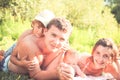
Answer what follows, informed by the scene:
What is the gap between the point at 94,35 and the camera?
582 inches

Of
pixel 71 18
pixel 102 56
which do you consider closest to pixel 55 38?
pixel 102 56

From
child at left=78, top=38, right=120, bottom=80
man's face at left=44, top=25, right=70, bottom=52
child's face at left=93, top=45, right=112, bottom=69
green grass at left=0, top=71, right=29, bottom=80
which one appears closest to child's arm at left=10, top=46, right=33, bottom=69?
green grass at left=0, top=71, right=29, bottom=80

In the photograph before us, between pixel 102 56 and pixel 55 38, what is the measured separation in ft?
2.31

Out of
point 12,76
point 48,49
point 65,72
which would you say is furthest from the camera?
point 12,76

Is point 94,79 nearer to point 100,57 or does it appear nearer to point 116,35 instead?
point 100,57

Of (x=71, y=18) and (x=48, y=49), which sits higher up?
(x=48, y=49)

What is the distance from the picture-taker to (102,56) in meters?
5.46

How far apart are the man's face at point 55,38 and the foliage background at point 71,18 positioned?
5.43 meters

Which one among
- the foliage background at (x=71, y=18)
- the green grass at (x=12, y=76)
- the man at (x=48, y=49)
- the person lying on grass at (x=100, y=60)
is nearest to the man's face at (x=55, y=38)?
the man at (x=48, y=49)

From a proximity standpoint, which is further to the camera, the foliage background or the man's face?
the foliage background

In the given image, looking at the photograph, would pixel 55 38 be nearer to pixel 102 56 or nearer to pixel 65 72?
pixel 65 72

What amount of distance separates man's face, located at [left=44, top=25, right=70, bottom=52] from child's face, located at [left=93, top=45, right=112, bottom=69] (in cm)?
51

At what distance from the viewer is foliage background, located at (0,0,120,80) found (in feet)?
42.6

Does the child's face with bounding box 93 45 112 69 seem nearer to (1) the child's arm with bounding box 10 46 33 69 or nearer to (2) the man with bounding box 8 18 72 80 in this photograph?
(2) the man with bounding box 8 18 72 80
